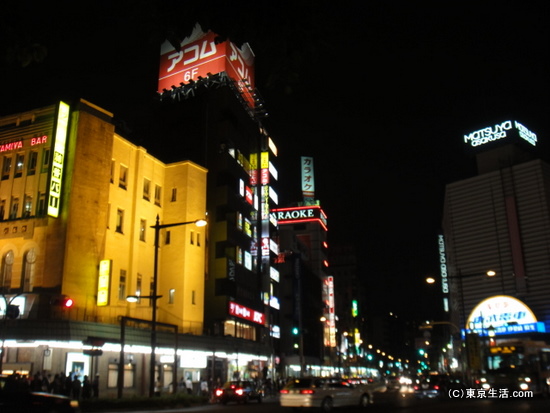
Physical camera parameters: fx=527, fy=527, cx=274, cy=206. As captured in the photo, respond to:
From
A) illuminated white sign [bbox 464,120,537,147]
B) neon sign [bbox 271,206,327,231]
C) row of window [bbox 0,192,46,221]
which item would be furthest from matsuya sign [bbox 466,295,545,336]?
neon sign [bbox 271,206,327,231]

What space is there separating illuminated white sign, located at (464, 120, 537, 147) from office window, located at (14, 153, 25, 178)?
66290 millimetres

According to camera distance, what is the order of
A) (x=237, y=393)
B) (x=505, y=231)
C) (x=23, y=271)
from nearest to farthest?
(x=23, y=271)
(x=237, y=393)
(x=505, y=231)

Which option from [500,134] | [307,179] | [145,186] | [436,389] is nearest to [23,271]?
[145,186]

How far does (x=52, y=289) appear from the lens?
108ft

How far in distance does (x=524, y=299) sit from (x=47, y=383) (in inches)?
2322

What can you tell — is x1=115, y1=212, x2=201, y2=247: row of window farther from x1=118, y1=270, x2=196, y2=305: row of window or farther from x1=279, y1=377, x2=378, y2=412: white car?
x1=279, y1=377, x2=378, y2=412: white car

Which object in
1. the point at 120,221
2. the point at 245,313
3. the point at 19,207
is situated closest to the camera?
the point at 19,207

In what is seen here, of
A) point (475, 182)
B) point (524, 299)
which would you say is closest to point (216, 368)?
point (524, 299)

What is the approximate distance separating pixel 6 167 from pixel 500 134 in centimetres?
6902

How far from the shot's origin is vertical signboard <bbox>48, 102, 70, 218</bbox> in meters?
33.8

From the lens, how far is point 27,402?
1530 centimetres

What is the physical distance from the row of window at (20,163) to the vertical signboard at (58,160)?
137cm

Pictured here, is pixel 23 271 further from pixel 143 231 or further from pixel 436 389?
pixel 436 389

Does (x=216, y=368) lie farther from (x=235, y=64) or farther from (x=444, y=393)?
(x=235, y=64)
